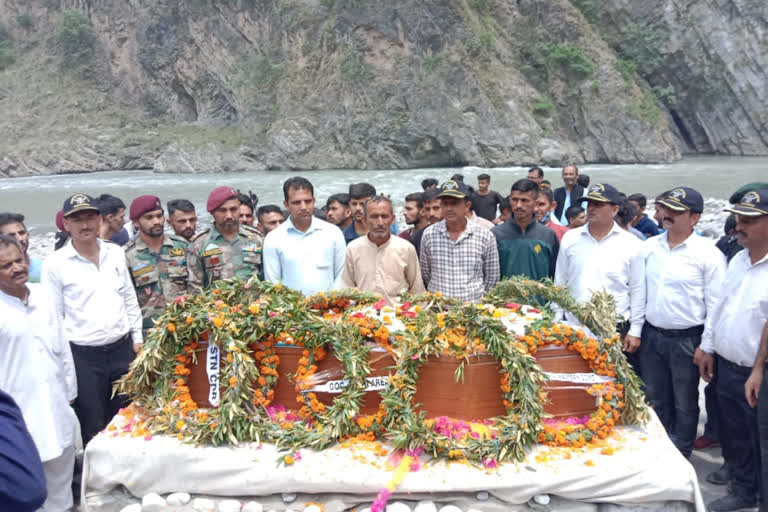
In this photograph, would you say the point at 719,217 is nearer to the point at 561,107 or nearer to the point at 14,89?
the point at 561,107

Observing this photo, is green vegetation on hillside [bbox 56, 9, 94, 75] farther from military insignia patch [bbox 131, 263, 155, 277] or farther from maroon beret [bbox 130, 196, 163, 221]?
military insignia patch [bbox 131, 263, 155, 277]

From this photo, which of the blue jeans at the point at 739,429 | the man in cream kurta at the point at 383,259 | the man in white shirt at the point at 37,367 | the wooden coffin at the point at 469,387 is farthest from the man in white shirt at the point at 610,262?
the man in white shirt at the point at 37,367

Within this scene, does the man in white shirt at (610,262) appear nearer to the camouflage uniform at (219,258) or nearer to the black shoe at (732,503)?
the black shoe at (732,503)

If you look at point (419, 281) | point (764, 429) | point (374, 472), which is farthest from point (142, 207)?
point (764, 429)

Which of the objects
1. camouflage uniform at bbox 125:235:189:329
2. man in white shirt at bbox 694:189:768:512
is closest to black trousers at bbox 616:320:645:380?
man in white shirt at bbox 694:189:768:512

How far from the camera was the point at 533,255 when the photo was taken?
4797 mm

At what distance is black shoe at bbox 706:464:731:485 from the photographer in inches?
153

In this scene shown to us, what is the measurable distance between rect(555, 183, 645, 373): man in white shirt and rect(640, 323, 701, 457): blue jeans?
13cm

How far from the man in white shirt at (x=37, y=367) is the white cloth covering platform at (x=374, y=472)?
0.16 metres

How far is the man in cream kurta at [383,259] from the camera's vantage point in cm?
425

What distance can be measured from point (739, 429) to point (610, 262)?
4.47 ft

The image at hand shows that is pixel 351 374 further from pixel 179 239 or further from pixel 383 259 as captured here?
pixel 179 239

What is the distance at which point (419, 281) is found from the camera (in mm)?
4398

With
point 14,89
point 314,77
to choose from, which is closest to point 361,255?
point 314,77
